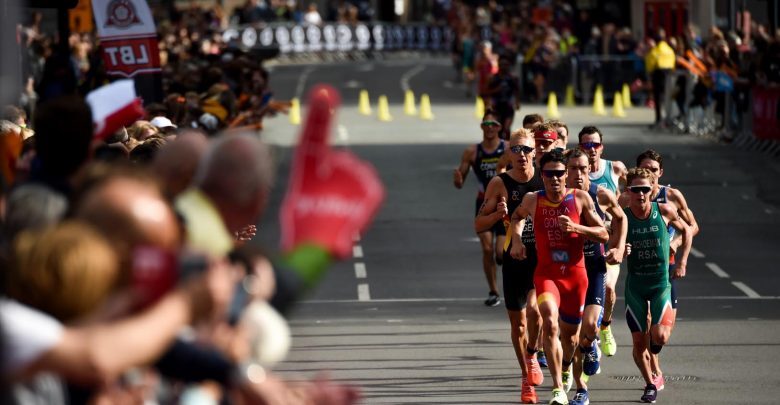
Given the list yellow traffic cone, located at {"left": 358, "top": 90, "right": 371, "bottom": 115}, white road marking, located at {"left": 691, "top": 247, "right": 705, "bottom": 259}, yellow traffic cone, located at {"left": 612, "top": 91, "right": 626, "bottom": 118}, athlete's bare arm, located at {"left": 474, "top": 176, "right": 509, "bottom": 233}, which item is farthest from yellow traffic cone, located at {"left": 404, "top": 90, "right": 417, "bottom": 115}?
athlete's bare arm, located at {"left": 474, "top": 176, "right": 509, "bottom": 233}

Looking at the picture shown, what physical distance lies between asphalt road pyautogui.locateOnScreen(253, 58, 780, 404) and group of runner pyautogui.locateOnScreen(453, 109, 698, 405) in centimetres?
42

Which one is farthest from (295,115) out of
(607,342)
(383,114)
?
(607,342)

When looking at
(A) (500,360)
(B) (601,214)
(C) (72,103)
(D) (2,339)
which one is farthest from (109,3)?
(D) (2,339)

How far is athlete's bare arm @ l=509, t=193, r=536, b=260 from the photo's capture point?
13219 mm

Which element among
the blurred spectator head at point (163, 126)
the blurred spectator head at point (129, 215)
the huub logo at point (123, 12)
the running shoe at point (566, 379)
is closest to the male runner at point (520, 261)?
the running shoe at point (566, 379)

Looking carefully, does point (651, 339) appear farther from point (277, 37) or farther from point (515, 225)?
point (277, 37)

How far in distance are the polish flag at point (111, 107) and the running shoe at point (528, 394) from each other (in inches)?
291

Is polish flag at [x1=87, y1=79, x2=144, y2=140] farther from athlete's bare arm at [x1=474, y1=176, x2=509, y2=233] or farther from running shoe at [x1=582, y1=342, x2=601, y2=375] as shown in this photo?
athlete's bare arm at [x1=474, y1=176, x2=509, y2=233]

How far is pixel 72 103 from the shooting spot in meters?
5.90

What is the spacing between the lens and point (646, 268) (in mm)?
13758

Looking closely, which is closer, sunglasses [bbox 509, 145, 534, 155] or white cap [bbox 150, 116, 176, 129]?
sunglasses [bbox 509, 145, 534, 155]

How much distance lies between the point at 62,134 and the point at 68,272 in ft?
3.86

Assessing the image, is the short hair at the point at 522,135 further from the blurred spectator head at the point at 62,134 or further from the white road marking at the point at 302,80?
the white road marking at the point at 302,80

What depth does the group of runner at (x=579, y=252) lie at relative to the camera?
13039mm
